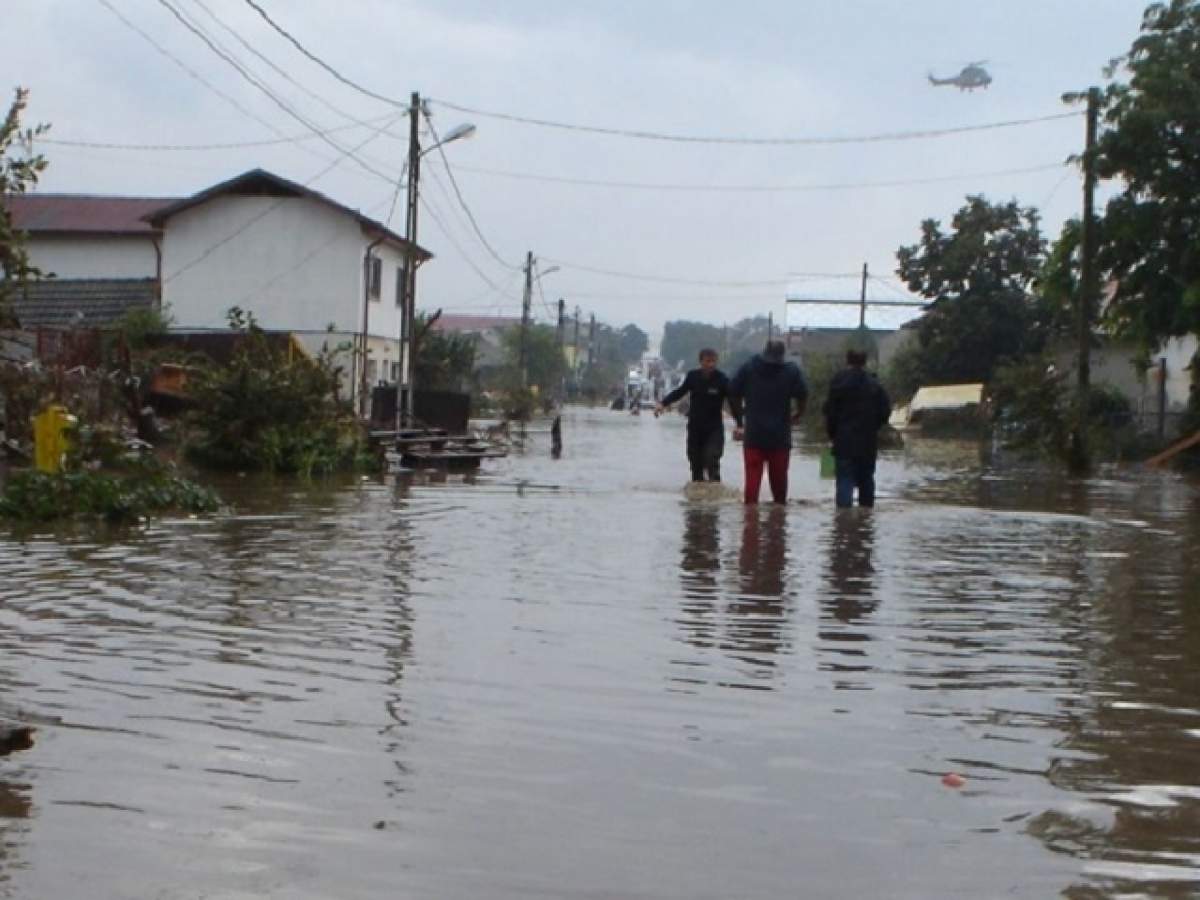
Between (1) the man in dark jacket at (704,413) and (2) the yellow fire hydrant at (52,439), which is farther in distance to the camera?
(1) the man in dark jacket at (704,413)

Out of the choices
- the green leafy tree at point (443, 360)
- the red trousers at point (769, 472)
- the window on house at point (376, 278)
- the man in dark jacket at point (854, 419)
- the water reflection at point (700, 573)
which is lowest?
the water reflection at point (700, 573)

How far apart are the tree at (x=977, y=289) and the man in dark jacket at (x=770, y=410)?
159ft

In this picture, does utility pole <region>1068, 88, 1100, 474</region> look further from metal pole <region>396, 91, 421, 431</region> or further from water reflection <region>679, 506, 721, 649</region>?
water reflection <region>679, 506, 721, 649</region>

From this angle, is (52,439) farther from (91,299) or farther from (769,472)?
(91,299)

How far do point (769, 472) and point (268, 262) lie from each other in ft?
100

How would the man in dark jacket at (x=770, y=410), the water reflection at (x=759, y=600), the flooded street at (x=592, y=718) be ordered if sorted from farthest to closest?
1. the man in dark jacket at (x=770, y=410)
2. the water reflection at (x=759, y=600)
3. the flooded street at (x=592, y=718)

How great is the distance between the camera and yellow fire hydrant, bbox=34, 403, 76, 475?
17.0 meters

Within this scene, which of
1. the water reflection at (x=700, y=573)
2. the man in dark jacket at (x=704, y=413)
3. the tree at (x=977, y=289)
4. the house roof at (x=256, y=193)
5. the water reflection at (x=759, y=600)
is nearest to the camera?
the water reflection at (x=759, y=600)

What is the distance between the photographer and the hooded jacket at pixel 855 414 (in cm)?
1694

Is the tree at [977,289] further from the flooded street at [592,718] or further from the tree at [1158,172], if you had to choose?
the flooded street at [592,718]

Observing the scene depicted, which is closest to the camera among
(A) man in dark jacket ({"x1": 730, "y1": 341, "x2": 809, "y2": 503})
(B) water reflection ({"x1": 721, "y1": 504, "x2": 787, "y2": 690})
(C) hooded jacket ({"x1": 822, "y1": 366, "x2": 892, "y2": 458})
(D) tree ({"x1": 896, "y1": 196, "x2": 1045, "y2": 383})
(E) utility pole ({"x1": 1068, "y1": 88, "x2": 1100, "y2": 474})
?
(B) water reflection ({"x1": 721, "y1": 504, "x2": 787, "y2": 690})

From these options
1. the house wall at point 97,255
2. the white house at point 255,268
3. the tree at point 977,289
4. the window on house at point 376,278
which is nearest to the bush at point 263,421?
the white house at point 255,268

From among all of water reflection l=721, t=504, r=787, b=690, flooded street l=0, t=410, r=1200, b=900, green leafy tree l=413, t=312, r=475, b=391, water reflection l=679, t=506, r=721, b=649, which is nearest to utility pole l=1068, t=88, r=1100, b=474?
water reflection l=679, t=506, r=721, b=649

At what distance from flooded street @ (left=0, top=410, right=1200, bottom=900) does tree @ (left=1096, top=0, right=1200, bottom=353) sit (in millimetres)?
20855
